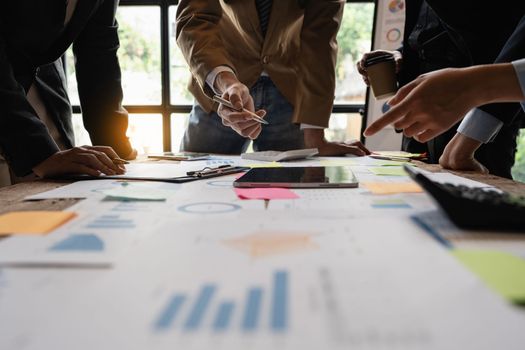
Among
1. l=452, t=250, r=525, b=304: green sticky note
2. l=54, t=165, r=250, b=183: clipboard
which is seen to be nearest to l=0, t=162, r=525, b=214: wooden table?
l=54, t=165, r=250, b=183: clipboard

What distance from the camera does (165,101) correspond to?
2912 mm

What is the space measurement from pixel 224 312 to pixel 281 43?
1.19m

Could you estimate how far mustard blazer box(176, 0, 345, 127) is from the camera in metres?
1.22

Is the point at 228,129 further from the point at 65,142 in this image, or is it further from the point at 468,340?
the point at 468,340

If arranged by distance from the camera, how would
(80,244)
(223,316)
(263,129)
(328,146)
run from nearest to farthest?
(223,316)
(80,244)
(328,146)
(263,129)

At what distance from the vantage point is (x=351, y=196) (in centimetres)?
52

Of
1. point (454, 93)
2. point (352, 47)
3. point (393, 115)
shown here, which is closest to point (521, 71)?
point (454, 93)

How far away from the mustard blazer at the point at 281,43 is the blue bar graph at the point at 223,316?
1.04 meters

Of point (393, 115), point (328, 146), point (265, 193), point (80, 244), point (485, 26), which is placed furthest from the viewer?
point (328, 146)

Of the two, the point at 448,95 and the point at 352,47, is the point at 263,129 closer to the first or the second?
the point at 448,95

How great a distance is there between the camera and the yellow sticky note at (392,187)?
1.78 feet

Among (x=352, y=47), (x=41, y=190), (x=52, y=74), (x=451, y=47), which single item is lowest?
(x=41, y=190)

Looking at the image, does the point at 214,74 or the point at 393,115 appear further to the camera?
the point at 214,74

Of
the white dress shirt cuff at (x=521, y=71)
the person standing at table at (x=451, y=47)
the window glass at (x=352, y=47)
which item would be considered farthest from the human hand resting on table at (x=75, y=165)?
the window glass at (x=352, y=47)
